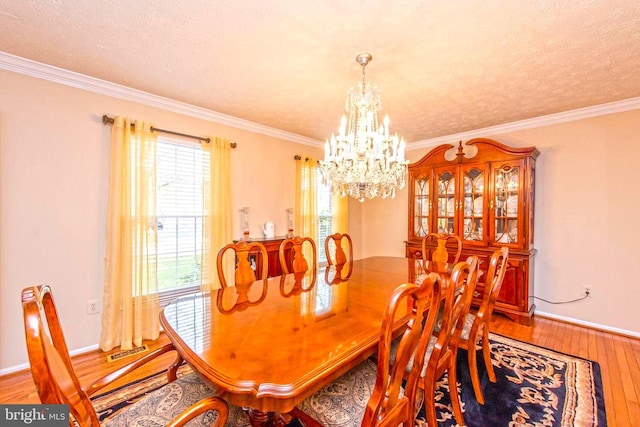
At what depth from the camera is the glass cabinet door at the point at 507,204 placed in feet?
10.5

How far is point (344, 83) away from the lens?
7.91 ft

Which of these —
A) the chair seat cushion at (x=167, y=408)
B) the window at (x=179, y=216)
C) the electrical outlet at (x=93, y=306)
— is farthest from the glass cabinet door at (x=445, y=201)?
the electrical outlet at (x=93, y=306)

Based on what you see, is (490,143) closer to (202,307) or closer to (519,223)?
(519,223)

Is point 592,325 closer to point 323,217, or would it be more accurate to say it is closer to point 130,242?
point 323,217

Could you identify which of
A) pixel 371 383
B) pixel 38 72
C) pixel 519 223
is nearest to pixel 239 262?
pixel 371 383

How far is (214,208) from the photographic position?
315 centimetres

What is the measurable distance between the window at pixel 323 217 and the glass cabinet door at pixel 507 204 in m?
2.33

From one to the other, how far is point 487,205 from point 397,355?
3.01 m

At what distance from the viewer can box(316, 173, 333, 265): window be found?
4.44m

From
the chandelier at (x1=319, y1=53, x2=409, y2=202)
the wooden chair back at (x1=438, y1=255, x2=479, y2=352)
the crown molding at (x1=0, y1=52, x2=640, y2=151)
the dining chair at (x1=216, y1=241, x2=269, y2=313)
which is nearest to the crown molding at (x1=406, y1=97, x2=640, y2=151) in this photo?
the crown molding at (x1=0, y1=52, x2=640, y2=151)

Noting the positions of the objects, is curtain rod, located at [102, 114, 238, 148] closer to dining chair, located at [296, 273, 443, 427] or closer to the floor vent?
the floor vent

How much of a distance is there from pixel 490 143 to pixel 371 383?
3213mm

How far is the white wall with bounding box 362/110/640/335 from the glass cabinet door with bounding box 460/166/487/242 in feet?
2.22

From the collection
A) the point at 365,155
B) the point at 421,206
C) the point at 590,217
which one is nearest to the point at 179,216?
the point at 365,155
